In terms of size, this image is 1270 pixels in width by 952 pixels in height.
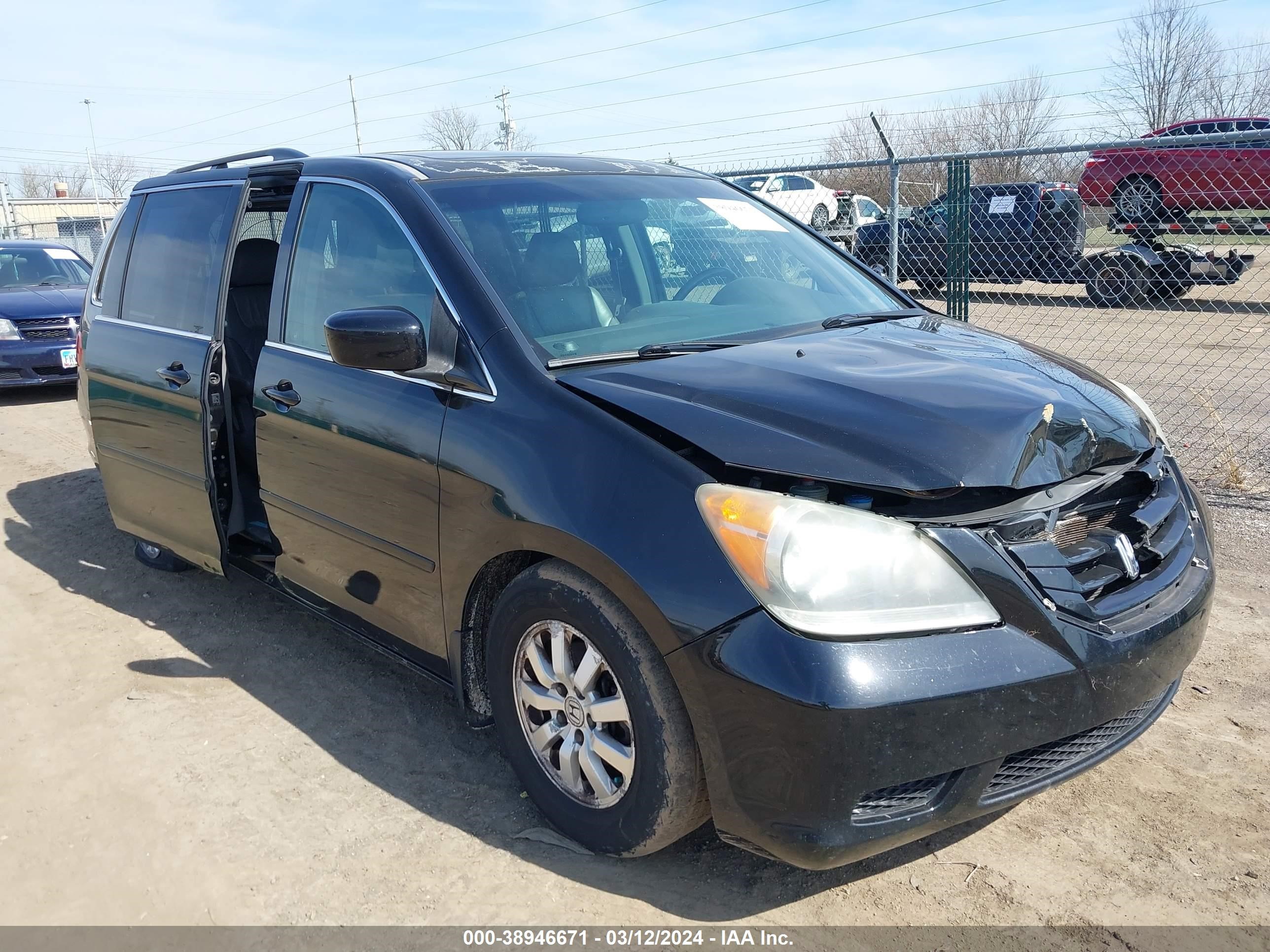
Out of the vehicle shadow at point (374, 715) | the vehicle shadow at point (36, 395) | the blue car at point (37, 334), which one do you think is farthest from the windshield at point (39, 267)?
the vehicle shadow at point (374, 715)

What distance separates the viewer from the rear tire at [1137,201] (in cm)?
1110

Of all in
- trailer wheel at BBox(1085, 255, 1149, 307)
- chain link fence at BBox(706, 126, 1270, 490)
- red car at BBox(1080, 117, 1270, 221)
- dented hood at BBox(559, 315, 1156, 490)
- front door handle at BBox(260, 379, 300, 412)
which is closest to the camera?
dented hood at BBox(559, 315, 1156, 490)

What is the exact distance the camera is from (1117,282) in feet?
41.0

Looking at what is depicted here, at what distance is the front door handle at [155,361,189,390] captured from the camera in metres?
4.02

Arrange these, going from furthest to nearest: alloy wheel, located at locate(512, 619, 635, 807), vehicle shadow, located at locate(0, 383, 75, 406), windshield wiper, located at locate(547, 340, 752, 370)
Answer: vehicle shadow, located at locate(0, 383, 75, 406), windshield wiper, located at locate(547, 340, 752, 370), alloy wheel, located at locate(512, 619, 635, 807)

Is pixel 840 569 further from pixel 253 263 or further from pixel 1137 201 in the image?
pixel 1137 201

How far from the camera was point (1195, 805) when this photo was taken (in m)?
2.83

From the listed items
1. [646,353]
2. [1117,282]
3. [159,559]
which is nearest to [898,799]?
[646,353]

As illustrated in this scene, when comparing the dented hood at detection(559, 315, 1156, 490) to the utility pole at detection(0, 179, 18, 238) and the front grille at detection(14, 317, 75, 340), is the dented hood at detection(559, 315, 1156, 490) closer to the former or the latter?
the front grille at detection(14, 317, 75, 340)

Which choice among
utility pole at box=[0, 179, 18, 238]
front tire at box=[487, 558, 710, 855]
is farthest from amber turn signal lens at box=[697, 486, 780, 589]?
utility pole at box=[0, 179, 18, 238]

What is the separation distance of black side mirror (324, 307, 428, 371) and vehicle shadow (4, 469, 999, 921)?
4.24ft

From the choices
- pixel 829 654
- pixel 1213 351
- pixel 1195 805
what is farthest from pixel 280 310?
pixel 1213 351

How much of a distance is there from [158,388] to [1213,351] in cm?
1100

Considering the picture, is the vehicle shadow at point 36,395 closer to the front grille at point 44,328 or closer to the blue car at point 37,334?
the blue car at point 37,334
